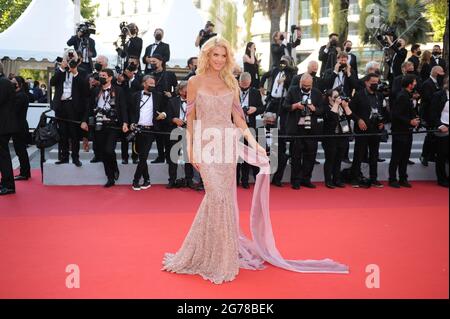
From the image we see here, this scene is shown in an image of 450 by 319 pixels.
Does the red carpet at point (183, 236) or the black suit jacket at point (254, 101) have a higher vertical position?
the black suit jacket at point (254, 101)

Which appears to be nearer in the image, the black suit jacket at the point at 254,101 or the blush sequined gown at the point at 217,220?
the blush sequined gown at the point at 217,220

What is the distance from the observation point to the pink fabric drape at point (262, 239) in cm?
434

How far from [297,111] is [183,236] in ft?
11.2

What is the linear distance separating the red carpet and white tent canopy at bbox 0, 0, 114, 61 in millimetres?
7081

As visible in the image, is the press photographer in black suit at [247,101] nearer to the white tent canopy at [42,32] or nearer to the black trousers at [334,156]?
the black trousers at [334,156]

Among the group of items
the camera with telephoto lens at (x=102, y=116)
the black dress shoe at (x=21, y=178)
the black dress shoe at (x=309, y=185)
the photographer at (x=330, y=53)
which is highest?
the photographer at (x=330, y=53)

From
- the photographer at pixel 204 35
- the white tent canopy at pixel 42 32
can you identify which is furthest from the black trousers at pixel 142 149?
the white tent canopy at pixel 42 32

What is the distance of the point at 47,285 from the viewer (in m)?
3.89

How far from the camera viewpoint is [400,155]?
8.44 m

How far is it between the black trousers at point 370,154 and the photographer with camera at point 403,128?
249 mm

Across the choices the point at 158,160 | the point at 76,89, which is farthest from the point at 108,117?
the point at 158,160

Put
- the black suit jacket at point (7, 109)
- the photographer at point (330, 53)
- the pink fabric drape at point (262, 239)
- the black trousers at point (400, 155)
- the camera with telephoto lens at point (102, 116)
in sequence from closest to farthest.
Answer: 1. the pink fabric drape at point (262, 239)
2. the black suit jacket at point (7, 109)
3. the camera with telephoto lens at point (102, 116)
4. the black trousers at point (400, 155)
5. the photographer at point (330, 53)

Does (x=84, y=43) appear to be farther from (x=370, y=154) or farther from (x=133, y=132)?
(x=370, y=154)
